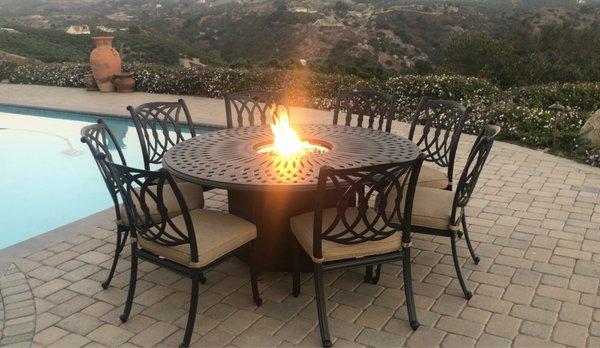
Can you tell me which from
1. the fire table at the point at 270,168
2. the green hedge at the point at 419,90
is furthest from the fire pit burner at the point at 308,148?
the green hedge at the point at 419,90

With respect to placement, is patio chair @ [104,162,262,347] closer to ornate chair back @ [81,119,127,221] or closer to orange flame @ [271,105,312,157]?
ornate chair back @ [81,119,127,221]

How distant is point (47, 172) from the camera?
258 inches

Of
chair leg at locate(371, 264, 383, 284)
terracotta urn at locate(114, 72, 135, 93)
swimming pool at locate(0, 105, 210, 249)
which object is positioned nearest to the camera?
chair leg at locate(371, 264, 383, 284)

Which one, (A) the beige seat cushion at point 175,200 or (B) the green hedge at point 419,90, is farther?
(B) the green hedge at point 419,90

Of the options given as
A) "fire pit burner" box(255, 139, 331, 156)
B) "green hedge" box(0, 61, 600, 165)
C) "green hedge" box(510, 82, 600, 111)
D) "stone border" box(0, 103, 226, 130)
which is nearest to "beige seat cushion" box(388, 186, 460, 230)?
"fire pit burner" box(255, 139, 331, 156)

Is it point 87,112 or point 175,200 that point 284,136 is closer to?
point 175,200

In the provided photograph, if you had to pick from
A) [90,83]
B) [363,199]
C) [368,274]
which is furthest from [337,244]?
[90,83]

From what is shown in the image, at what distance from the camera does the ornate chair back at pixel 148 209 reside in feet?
7.75

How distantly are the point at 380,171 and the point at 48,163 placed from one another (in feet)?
19.4

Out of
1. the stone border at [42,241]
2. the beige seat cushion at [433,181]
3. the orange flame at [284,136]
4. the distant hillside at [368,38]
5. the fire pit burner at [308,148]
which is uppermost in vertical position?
the orange flame at [284,136]

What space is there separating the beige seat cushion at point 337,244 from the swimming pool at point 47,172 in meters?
3.11

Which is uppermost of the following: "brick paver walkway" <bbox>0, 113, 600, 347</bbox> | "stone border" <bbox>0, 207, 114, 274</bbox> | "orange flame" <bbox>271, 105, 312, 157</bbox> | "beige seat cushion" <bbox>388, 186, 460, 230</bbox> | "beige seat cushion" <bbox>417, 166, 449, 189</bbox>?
"orange flame" <bbox>271, 105, 312, 157</bbox>

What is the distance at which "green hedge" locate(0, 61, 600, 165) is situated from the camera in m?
6.82

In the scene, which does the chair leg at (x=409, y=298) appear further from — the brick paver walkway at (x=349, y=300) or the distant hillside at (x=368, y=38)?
the distant hillside at (x=368, y=38)
